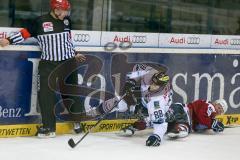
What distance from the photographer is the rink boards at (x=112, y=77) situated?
6652 millimetres

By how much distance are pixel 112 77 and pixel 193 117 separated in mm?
1041

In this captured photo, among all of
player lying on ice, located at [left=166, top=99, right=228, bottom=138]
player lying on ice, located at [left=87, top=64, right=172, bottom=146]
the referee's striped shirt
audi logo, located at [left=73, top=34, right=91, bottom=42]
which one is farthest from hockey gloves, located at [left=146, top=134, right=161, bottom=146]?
audi logo, located at [left=73, top=34, right=91, bottom=42]

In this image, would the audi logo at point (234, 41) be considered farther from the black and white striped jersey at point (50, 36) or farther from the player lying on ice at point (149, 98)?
the black and white striped jersey at point (50, 36)

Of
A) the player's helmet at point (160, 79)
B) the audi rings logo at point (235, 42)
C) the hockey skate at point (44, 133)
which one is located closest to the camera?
the hockey skate at point (44, 133)

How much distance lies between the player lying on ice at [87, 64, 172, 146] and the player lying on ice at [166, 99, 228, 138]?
0.21m

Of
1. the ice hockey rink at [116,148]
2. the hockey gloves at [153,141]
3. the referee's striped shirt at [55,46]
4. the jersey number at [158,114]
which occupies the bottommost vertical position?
the ice hockey rink at [116,148]

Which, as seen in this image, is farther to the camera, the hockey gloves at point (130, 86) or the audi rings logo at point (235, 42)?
the audi rings logo at point (235, 42)

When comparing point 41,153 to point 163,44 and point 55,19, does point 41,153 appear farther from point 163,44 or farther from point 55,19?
point 163,44

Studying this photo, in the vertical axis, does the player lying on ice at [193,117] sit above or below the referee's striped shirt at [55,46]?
below

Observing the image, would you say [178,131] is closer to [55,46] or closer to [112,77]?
[112,77]

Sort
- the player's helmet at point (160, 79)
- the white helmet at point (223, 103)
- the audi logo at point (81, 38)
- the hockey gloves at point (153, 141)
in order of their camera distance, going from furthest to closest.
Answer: the white helmet at point (223, 103) → the audi logo at point (81, 38) → the player's helmet at point (160, 79) → the hockey gloves at point (153, 141)

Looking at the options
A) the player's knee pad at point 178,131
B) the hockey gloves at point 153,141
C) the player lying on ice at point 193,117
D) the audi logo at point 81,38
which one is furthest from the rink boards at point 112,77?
the hockey gloves at point 153,141

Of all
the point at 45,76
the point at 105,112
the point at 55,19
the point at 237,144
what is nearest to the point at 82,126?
the point at 105,112

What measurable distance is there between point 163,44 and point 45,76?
1742 millimetres
